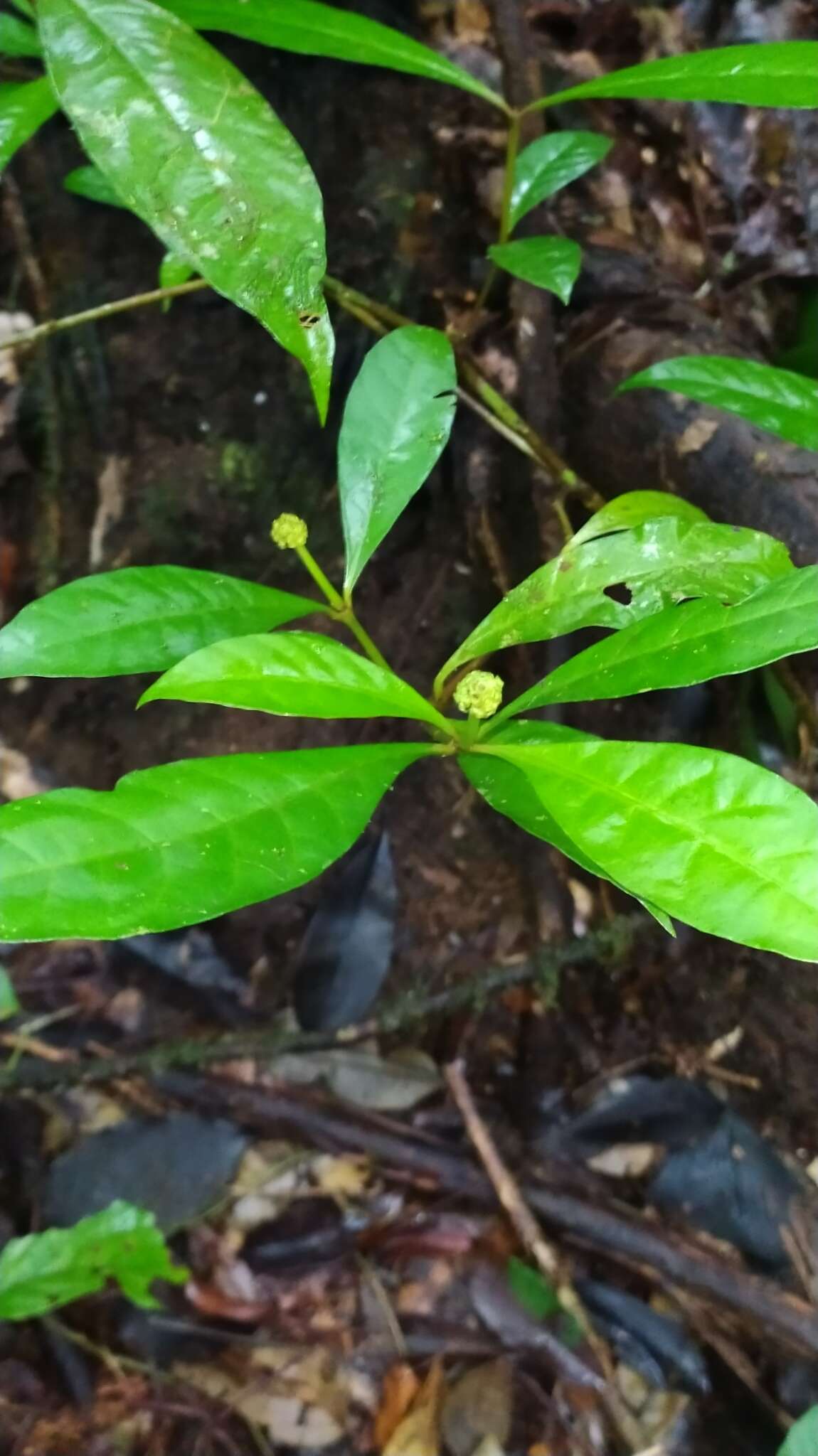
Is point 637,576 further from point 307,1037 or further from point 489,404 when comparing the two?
point 307,1037

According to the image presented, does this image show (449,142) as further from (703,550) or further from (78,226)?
(703,550)

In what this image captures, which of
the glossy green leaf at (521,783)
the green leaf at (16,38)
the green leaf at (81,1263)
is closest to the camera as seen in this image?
the glossy green leaf at (521,783)

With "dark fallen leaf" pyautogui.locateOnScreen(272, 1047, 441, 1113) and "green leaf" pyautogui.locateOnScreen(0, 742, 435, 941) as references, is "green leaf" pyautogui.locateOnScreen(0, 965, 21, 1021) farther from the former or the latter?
"green leaf" pyautogui.locateOnScreen(0, 742, 435, 941)

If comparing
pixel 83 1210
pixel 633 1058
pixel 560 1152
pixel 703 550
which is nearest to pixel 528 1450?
pixel 560 1152

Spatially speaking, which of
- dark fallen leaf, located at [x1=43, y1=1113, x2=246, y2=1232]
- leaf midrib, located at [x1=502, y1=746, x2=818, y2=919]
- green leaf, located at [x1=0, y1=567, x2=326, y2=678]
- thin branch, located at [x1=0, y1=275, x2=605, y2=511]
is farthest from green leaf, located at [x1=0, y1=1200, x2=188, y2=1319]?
thin branch, located at [x1=0, y1=275, x2=605, y2=511]

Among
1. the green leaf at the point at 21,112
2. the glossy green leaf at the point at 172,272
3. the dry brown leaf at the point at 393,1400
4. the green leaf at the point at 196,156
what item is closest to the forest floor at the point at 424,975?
the dry brown leaf at the point at 393,1400

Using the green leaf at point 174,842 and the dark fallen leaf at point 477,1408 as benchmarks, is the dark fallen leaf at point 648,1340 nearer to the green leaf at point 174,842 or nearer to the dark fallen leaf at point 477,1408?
the dark fallen leaf at point 477,1408

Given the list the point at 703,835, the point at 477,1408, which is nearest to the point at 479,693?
the point at 703,835
